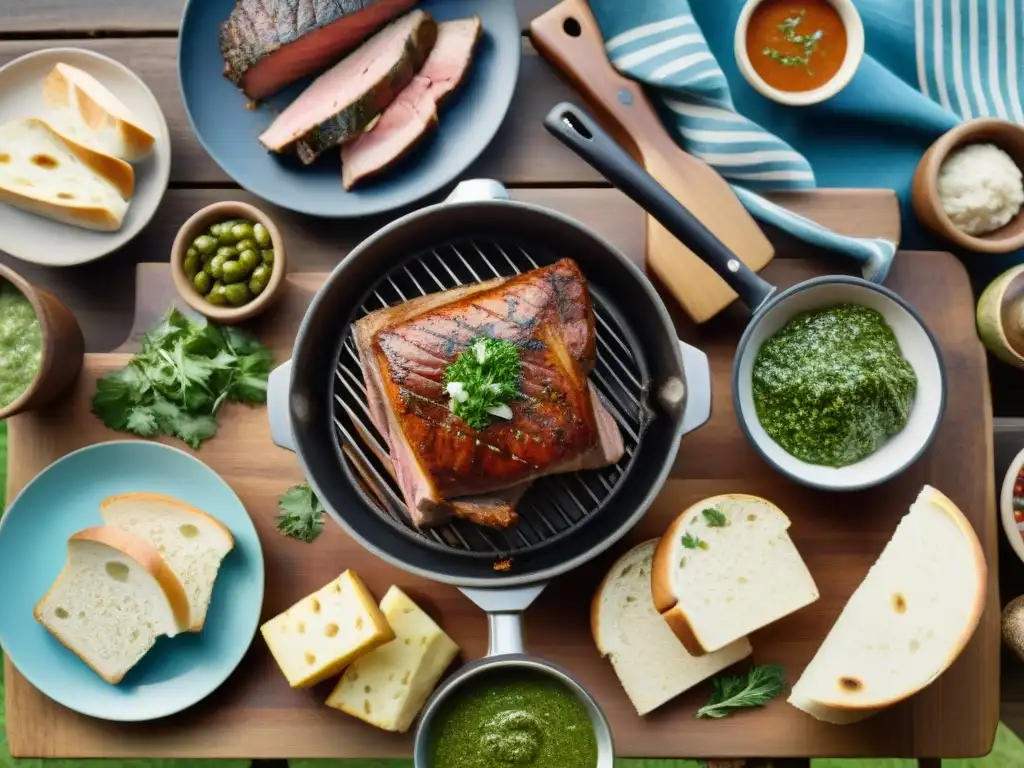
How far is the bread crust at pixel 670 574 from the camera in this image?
8.11ft

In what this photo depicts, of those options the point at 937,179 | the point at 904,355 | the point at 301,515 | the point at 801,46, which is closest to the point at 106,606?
the point at 301,515

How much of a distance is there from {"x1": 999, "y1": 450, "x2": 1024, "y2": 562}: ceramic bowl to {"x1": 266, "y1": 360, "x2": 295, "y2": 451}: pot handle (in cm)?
200

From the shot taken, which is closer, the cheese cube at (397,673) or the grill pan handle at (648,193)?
the grill pan handle at (648,193)

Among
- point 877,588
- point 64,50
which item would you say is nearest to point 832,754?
point 877,588

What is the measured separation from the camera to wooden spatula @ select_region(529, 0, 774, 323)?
2713 millimetres

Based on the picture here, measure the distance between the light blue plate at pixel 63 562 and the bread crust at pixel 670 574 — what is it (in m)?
1.09

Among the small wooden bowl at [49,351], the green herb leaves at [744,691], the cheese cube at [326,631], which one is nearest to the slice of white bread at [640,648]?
the green herb leaves at [744,691]

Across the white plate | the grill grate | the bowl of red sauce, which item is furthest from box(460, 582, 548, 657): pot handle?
the bowl of red sauce

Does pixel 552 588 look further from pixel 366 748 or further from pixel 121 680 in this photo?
pixel 121 680

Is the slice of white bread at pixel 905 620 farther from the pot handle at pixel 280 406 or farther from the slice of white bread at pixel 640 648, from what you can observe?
the pot handle at pixel 280 406

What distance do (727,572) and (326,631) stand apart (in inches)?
42.5

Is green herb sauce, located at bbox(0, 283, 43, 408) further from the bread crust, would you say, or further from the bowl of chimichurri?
the bread crust

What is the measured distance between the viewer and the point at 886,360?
2553 millimetres

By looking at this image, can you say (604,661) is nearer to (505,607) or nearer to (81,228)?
(505,607)
